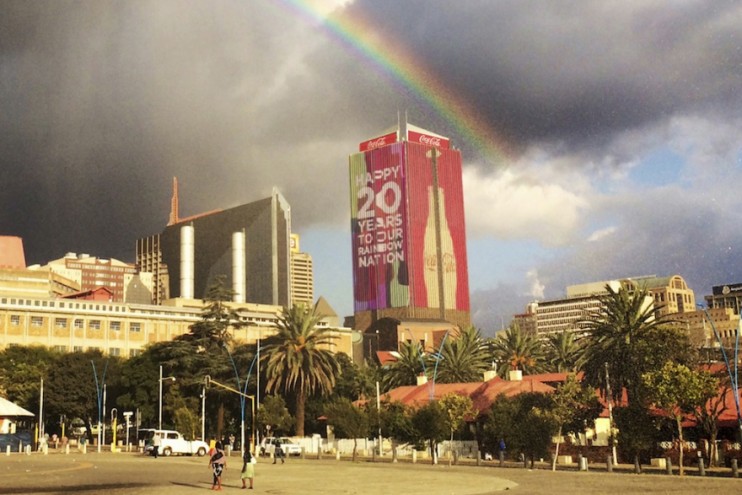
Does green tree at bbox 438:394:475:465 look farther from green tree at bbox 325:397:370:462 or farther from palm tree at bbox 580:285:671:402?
green tree at bbox 325:397:370:462

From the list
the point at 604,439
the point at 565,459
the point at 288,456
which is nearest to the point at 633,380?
the point at 565,459

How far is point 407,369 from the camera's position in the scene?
3858 inches

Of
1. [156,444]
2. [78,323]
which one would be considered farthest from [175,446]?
[78,323]

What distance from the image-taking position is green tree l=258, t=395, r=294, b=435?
80250 mm

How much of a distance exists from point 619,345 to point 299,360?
37.1 meters

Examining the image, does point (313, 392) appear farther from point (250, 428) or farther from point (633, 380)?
point (633, 380)

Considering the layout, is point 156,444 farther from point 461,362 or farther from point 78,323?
point 78,323

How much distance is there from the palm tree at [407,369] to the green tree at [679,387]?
52583mm

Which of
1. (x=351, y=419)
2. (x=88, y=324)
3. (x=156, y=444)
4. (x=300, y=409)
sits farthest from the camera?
(x=88, y=324)

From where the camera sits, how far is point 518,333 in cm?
9600

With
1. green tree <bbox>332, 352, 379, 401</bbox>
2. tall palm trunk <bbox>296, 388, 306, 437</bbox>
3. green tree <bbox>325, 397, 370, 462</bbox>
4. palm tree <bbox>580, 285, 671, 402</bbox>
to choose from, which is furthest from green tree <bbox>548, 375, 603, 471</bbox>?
green tree <bbox>332, 352, 379, 401</bbox>

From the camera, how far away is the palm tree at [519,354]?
3716 inches

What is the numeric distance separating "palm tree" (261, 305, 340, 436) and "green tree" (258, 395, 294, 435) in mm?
1264

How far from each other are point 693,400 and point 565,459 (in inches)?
452
